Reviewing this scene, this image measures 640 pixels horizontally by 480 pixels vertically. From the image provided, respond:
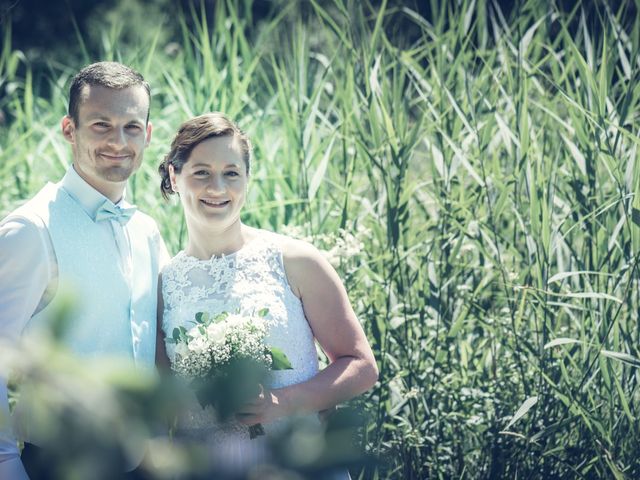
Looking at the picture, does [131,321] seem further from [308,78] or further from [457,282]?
[308,78]

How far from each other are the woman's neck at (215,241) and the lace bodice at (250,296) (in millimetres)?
27

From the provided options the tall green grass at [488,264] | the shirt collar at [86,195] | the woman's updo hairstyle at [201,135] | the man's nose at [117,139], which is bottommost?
the tall green grass at [488,264]

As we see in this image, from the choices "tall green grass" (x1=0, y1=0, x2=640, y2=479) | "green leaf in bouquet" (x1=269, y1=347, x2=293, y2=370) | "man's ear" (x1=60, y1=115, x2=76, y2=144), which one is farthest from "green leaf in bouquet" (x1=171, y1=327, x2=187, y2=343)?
"tall green grass" (x1=0, y1=0, x2=640, y2=479)


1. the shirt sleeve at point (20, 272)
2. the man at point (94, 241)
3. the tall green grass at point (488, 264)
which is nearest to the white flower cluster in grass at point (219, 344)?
the man at point (94, 241)

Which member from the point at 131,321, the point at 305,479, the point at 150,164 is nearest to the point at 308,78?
the point at 150,164

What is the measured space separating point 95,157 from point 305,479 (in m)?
1.74

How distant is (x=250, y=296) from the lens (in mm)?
→ 2227

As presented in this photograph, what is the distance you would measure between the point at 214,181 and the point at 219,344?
1.87ft

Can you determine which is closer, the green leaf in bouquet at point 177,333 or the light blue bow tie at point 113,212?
the green leaf in bouquet at point 177,333

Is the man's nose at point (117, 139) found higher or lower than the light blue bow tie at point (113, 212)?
higher

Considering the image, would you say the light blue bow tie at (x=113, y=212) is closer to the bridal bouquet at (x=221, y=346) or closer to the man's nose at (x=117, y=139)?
the man's nose at (x=117, y=139)

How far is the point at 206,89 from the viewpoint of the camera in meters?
3.46

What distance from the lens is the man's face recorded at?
86.3 inches

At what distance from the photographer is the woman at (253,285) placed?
219 cm
